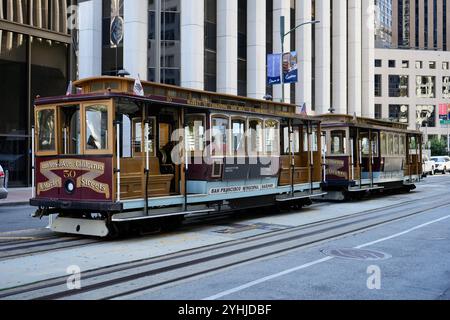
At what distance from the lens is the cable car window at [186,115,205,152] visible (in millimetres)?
12541

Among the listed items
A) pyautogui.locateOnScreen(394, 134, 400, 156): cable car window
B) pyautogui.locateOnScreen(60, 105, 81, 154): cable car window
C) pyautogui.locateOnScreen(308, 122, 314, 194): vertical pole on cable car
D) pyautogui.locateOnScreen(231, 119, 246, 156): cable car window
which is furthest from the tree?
pyautogui.locateOnScreen(60, 105, 81, 154): cable car window

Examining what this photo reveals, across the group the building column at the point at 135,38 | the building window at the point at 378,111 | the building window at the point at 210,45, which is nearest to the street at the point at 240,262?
the building column at the point at 135,38

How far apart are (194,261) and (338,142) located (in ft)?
40.9

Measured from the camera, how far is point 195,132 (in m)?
12.6

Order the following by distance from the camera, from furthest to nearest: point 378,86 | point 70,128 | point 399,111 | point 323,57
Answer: point 399,111 → point 378,86 → point 323,57 → point 70,128

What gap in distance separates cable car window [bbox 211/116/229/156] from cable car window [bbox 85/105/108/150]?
3.03m

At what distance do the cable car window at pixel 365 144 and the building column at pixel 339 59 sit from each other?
26.7 metres

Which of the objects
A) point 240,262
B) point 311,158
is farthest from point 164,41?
point 240,262

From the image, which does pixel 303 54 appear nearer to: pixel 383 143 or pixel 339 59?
pixel 339 59

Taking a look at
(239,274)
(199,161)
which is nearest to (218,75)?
(199,161)

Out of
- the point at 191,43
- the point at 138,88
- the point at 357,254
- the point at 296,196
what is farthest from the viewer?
the point at 191,43

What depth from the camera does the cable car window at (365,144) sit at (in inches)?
838

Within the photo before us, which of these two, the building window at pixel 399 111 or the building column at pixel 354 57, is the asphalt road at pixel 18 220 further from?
the building window at pixel 399 111

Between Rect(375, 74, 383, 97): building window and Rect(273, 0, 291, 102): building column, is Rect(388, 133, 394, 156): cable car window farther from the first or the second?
Rect(375, 74, 383, 97): building window
